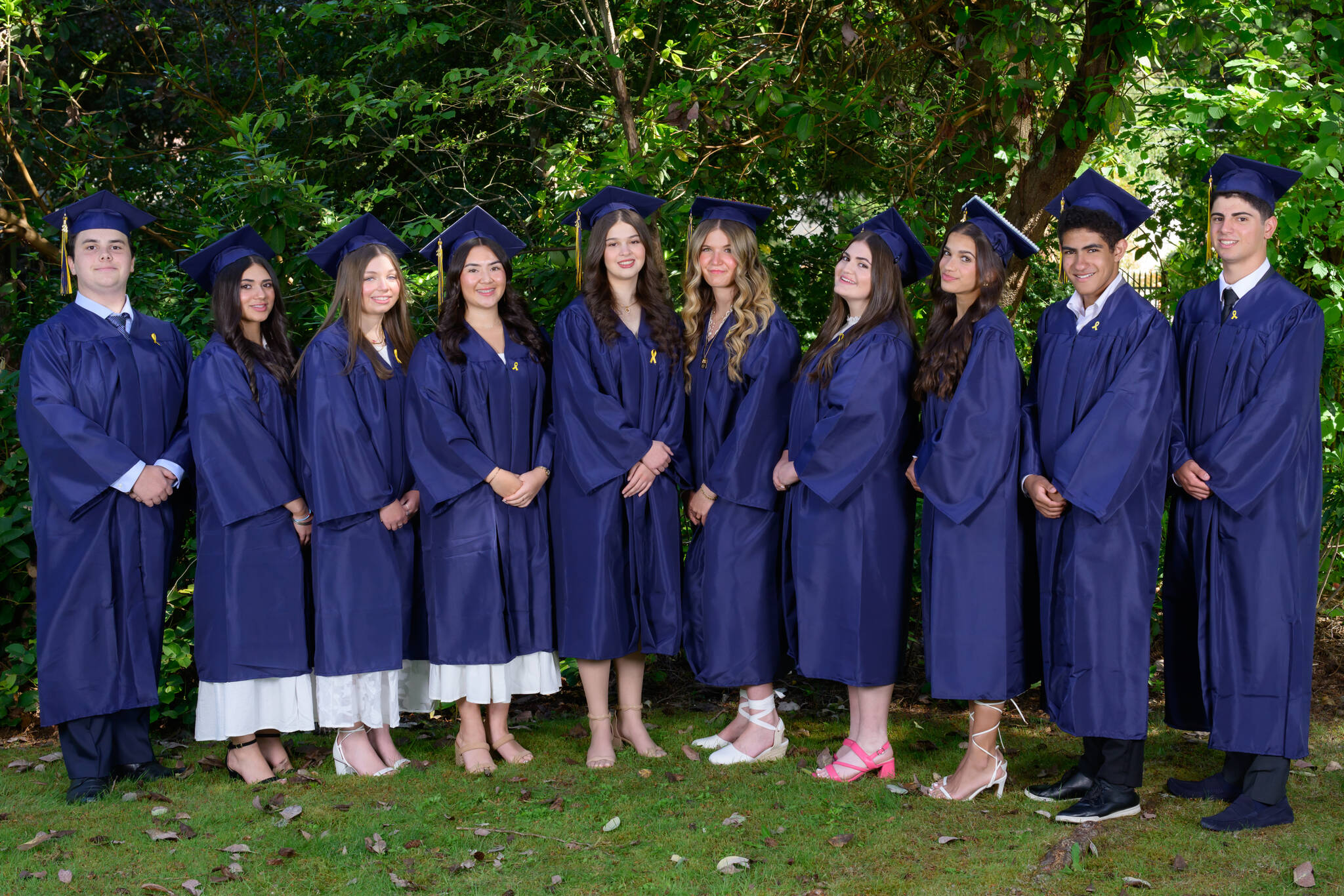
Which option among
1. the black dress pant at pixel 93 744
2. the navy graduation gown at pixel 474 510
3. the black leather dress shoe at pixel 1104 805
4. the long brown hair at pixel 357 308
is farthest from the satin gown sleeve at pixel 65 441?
the black leather dress shoe at pixel 1104 805

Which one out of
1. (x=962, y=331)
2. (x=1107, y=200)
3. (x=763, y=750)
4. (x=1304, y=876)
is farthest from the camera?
(x=763, y=750)

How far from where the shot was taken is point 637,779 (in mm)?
4582

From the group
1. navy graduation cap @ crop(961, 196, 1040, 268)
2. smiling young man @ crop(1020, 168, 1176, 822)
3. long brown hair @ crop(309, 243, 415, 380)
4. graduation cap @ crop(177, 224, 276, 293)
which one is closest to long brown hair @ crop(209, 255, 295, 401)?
graduation cap @ crop(177, 224, 276, 293)

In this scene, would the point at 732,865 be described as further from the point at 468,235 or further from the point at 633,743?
the point at 468,235

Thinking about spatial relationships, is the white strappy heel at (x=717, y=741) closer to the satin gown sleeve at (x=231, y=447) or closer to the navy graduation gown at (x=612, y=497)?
the navy graduation gown at (x=612, y=497)

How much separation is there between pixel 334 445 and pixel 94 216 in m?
1.35

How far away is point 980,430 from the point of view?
4090 mm

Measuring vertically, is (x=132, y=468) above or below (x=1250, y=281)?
below

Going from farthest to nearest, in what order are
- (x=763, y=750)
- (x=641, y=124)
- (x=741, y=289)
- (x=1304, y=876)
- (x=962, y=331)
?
(x=641, y=124)
(x=763, y=750)
(x=741, y=289)
(x=962, y=331)
(x=1304, y=876)

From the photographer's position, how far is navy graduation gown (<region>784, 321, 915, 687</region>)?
4.33 metres

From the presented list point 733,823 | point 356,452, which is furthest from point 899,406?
point 356,452

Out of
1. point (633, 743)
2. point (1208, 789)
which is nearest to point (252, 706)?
point (633, 743)

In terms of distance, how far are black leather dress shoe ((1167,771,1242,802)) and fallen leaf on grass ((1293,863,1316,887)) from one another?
0.54 metres

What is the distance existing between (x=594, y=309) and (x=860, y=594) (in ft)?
5.14
